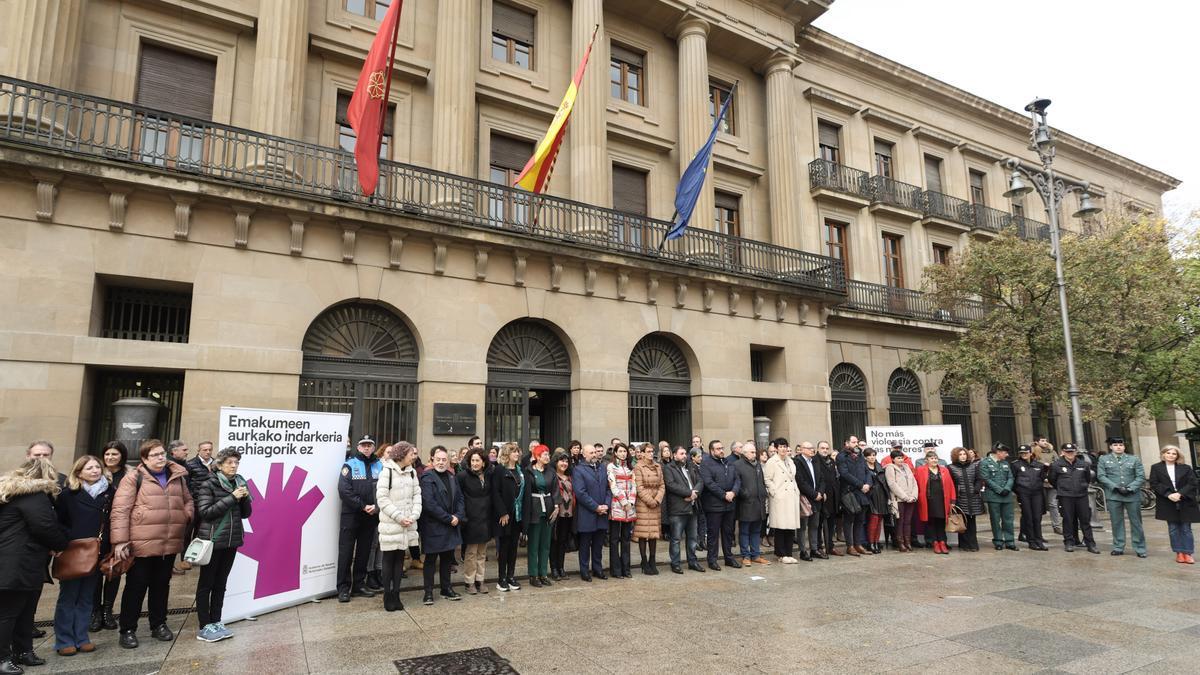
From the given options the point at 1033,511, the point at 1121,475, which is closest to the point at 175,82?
the point at 1033,511

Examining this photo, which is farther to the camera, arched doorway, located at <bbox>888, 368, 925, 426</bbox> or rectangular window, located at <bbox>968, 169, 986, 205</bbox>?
rectangular window, located at <bbox>968, 169, 986, 205</bbox>

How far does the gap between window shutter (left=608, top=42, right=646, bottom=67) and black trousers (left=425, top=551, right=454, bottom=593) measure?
15398 millimetres

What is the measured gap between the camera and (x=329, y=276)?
39.7ft

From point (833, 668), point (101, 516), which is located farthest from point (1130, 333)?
point (101, 516)

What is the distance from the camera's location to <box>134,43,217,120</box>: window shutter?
12.6 meters

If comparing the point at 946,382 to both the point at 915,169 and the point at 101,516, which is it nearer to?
the point at 915,169

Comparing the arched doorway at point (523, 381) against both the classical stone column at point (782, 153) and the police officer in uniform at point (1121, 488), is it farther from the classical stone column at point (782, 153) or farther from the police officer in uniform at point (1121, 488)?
the police officer in uniform at point (1121, 488)

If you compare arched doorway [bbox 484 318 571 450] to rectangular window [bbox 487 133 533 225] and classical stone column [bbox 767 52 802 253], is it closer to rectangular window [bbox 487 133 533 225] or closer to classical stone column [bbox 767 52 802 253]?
rectangular window [bbox 487 133 533 225]

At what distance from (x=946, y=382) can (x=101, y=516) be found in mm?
21251

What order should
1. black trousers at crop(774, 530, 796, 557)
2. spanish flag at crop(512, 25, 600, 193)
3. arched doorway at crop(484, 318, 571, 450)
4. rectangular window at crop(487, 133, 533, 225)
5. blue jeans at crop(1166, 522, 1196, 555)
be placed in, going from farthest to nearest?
1. rectangular window at crop(487, 133, 533, 225)
2. arched doorway at crop(484, 318, 571, 450)
3. spanish flag at crop(512, 25, 600, 193)
4. black trousers at crop(774, 530, 796, 557)
5. blue jeans at crop(1166, 522, 1196, 555)

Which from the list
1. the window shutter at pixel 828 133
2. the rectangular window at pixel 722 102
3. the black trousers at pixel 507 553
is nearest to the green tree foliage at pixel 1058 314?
the window shutter at pixel 828 133

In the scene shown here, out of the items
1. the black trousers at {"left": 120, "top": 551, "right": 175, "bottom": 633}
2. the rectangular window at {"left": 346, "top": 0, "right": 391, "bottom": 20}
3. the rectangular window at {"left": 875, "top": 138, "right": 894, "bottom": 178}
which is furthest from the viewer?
the rectangular window at {"left": 875, "top": 138, "right": 894, "bottom": 178}

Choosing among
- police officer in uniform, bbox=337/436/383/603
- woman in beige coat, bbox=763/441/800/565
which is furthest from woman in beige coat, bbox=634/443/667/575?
police officer in uniform, bbox=337/436/383/603

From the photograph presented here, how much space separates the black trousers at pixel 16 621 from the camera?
512 centimetres
